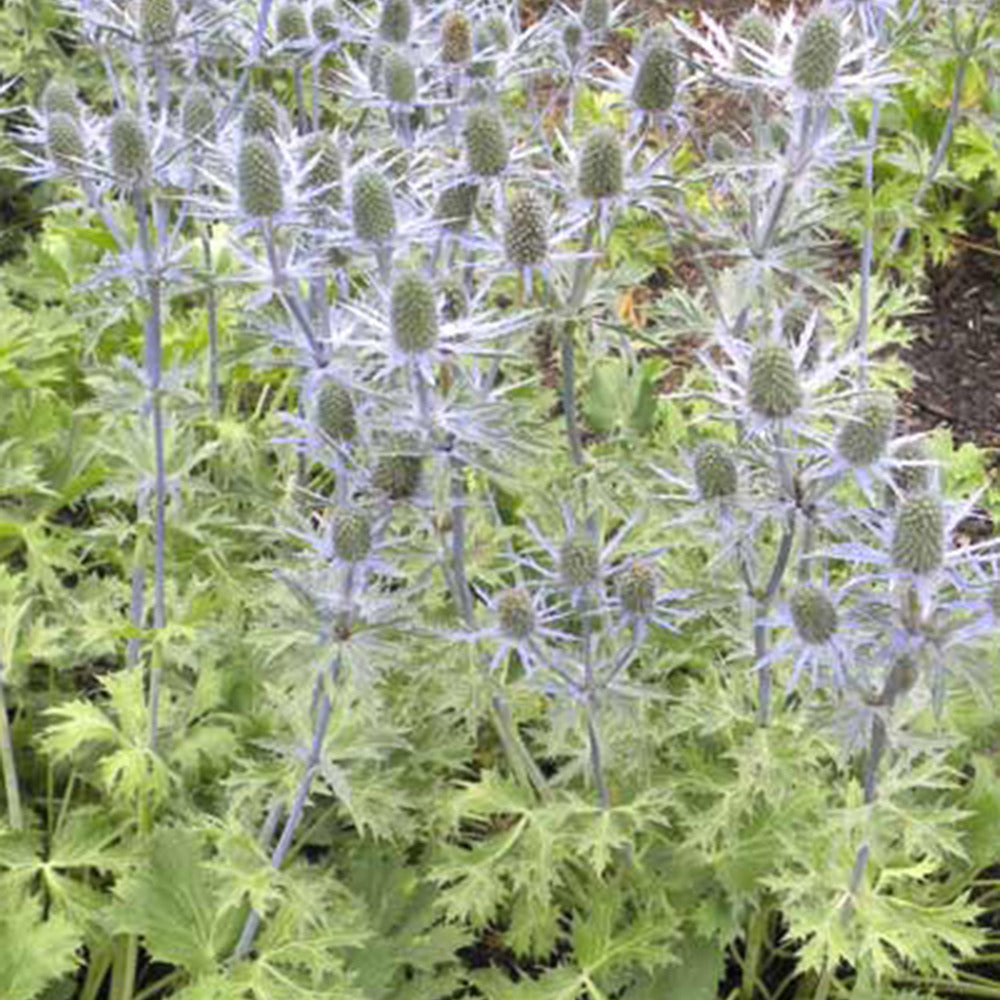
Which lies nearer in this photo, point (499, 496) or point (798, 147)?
point (798, 147)

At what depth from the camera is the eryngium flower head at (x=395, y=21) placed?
2.59 meters

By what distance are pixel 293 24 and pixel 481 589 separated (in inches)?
46.7

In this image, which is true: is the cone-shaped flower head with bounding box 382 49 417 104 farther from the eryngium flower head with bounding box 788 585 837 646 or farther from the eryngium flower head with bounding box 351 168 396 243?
the eryngium flower head with bounding box 788 585 837 646

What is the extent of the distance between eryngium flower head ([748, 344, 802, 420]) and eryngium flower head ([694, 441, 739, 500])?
9 cm

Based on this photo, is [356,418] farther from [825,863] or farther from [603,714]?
[825,863]

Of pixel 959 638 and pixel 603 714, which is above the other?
pixel 959 638

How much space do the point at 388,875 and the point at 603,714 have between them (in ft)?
1.76

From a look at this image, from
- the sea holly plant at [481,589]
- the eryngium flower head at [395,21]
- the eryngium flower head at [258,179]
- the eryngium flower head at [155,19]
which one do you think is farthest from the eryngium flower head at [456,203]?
the eryngium flower head at [155,19]

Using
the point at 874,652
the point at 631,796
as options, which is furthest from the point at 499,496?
the point at 874,652

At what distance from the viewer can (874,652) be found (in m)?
1.93

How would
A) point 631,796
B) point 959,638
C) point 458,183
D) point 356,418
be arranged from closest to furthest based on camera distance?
point 959,638, point 356,418, point 458,183, point 631,796

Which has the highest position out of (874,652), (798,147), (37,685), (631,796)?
(798,147)

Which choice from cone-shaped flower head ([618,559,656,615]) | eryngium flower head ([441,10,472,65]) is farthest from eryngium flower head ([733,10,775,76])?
cone-shaped flower head ([618,559,656,615])

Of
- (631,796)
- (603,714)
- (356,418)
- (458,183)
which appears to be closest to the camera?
(356,418)
